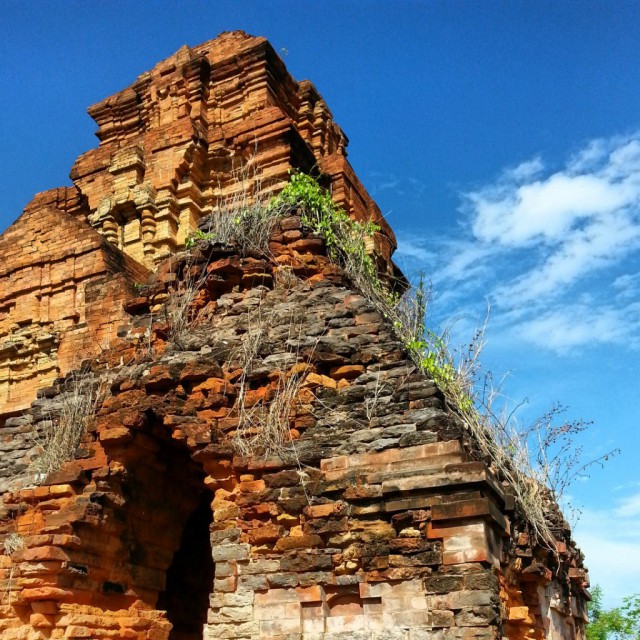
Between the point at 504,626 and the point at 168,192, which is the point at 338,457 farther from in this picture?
the point at 168,192

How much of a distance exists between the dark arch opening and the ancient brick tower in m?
0.02

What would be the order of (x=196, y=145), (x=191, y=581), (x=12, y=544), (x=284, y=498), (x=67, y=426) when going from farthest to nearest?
(x=196, y=145) → (x=191, y=581) → (x=67, y=426) → (x=12, y=544) → (x=284, y=498)

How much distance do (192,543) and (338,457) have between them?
401 cm

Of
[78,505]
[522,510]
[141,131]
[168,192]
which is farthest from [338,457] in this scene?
[141,131]

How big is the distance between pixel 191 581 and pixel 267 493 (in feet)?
12.1

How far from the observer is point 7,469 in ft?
25.5

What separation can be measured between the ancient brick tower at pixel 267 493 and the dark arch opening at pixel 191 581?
24mm

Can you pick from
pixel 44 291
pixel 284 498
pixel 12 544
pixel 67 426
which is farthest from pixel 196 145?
pixel 284 498

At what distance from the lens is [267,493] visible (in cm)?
605

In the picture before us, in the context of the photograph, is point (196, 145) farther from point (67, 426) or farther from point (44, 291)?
point (67, 426)

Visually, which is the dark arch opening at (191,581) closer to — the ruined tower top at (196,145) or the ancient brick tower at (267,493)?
the ancient brick tower at (267,493)

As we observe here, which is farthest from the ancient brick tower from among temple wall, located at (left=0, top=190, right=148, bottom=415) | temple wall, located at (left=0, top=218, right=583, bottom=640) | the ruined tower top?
the ruined tower top

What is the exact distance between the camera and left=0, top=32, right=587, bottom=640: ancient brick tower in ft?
17.8

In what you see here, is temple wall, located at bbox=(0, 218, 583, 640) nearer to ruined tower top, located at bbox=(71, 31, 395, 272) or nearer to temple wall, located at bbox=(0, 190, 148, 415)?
temple wall, located at bbox=(0, 190, 148, 415)
